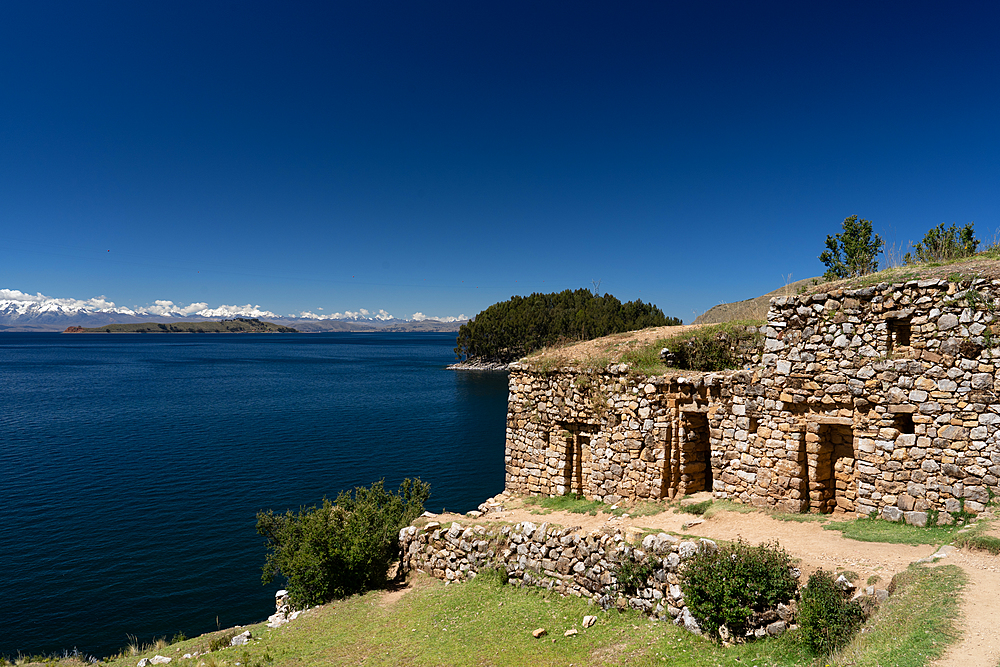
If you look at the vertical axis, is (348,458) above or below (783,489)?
below

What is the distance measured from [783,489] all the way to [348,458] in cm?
3333

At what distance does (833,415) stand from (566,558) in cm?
636

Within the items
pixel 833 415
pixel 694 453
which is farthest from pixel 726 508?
pixel 833 415

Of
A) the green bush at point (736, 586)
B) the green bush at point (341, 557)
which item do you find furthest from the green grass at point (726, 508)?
the green bush at point (341, 557)

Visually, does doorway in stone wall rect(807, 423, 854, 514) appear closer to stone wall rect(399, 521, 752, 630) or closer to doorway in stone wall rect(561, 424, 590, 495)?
stone wall rect(399, 521, 752, 630)

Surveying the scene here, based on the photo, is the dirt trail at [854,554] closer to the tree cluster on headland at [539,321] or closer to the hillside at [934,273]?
the hillside at [934,273]

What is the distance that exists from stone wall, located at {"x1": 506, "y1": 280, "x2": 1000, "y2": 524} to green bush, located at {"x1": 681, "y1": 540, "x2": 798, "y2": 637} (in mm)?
3835

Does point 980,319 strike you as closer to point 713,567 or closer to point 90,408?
point 713,567

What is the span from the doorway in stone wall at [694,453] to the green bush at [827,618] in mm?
5819

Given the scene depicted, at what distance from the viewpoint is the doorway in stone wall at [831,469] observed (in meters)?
10.9

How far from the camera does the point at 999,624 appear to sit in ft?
19.3

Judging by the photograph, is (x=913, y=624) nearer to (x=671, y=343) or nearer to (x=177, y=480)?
(x=671, y=343)

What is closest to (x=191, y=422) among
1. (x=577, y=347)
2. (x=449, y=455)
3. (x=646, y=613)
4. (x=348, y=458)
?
(x=348, y=458)

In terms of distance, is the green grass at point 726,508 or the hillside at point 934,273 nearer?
the hillside at point 934,273
